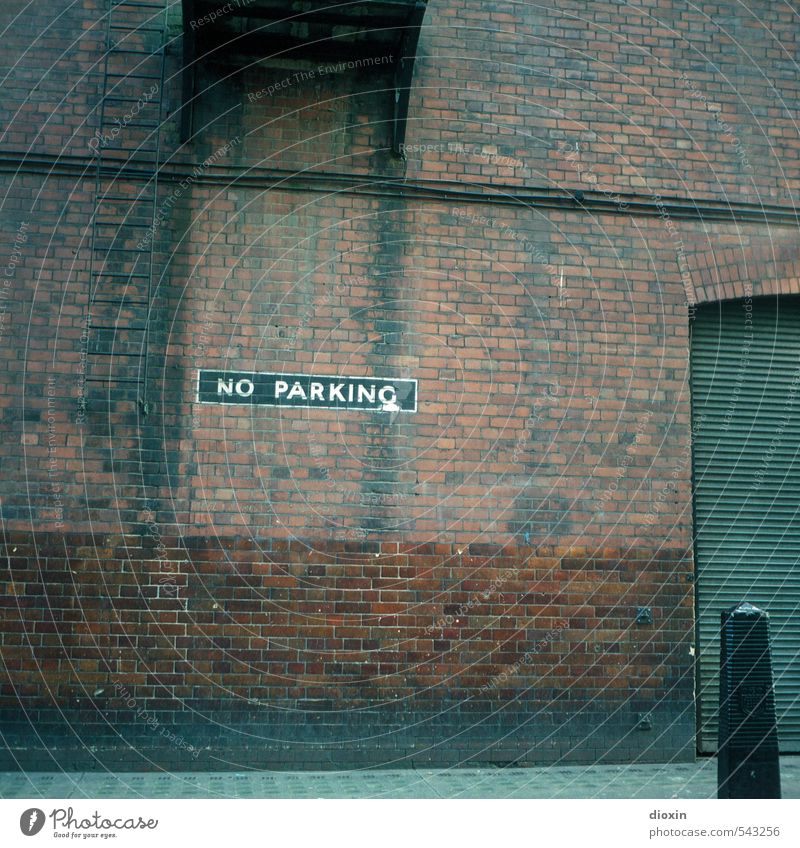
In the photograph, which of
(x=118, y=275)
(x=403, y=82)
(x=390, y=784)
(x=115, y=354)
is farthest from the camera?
(x=403, y=82)

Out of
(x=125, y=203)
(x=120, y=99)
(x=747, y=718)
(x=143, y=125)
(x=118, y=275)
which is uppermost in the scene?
(x=120, y=99)

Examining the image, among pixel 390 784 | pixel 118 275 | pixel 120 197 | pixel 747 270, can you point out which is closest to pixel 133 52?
pixel 120 197

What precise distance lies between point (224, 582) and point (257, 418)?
4.68 ft

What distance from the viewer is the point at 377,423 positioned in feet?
28.2

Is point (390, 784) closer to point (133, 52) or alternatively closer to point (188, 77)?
point (188, 77)

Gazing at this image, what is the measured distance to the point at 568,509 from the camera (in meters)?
8.79

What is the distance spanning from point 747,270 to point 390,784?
574 cm

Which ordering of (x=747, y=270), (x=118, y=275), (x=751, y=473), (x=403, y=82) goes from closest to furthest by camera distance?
(x=118, y=275) < (x=403, y=82) < (x=747, y=270) < (x=751, y=473)

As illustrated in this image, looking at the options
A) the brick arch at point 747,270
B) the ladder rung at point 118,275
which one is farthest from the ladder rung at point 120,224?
the brick arch at point 747,270

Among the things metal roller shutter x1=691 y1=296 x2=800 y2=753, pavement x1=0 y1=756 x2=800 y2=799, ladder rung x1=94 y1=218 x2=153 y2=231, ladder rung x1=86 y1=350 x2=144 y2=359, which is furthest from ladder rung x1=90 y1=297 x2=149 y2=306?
metal roller shutter x1=691 y1=296 x2=800 y2=753

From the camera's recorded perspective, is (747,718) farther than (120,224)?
No

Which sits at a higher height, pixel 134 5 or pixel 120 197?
pixel 134 5

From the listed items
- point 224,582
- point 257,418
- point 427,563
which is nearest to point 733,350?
point 427,563

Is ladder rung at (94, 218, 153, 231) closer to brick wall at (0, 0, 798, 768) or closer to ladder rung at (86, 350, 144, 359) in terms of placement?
brick wall at (0, 0, 798, 768)
